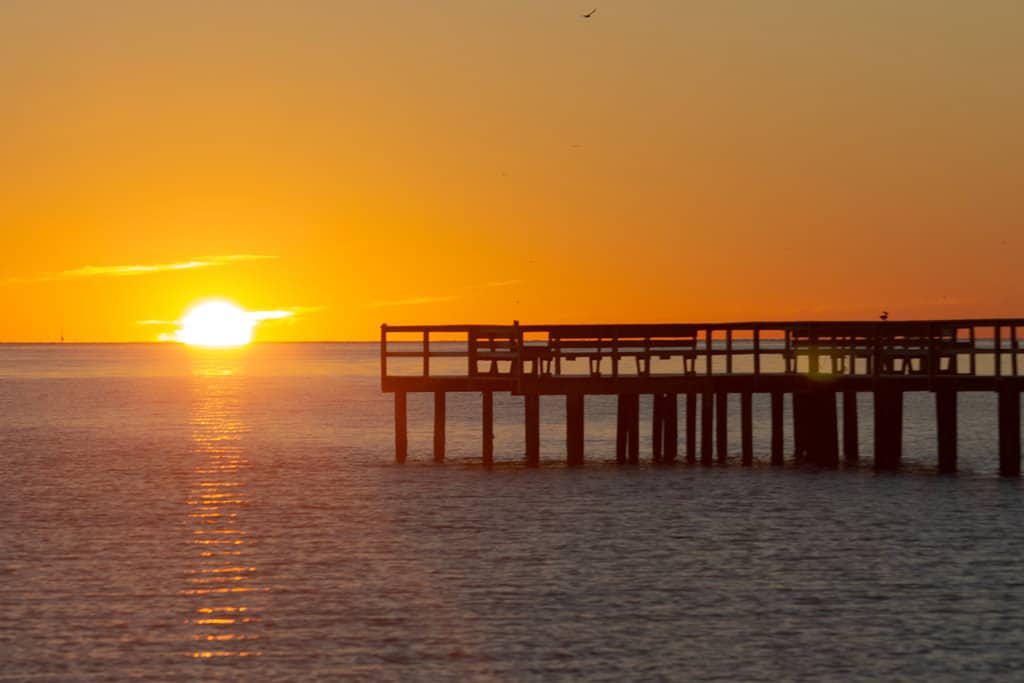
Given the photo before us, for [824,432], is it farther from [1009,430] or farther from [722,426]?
[1009,430]

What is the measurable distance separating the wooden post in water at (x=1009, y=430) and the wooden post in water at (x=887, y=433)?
2865 mm

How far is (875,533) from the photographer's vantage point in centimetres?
2878

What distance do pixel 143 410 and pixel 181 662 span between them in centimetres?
7643

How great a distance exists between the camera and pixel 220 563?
25.6 metres

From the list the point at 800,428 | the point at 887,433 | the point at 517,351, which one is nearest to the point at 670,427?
the point at 800,428

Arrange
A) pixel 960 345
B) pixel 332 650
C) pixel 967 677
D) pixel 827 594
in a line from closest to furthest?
1. pixel 967 677
2. pixel 332 650
3. pixel 827 594
4. pixel 960 345

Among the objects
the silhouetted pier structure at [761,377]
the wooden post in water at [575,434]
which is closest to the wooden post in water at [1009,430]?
the silhouetted pier structure at [761,377]

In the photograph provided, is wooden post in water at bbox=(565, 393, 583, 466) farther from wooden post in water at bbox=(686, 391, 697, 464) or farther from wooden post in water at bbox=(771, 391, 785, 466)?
wooden post in water at bbox=(771, 391, 785, 466)

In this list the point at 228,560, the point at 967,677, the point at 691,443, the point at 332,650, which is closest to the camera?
the point at 967,677

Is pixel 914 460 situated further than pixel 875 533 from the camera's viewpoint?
Yes

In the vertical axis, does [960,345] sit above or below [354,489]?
above

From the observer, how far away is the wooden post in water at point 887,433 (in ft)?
133

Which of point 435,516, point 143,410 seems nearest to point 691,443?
point 435,516

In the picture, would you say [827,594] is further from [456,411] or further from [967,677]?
[456,411]
